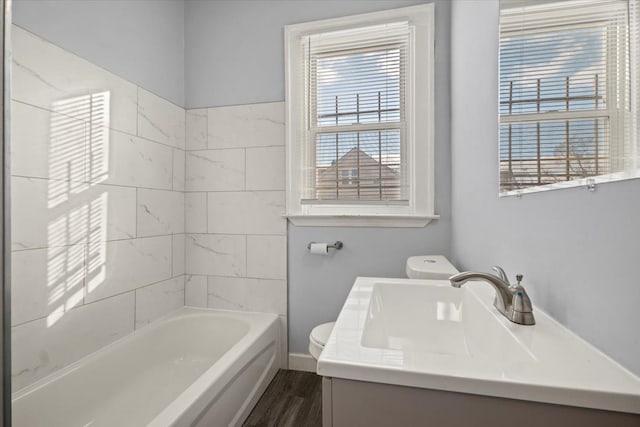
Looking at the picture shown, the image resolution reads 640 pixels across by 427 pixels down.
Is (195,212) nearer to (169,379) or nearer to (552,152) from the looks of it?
(169,379)

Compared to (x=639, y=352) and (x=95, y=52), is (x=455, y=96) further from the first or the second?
(x=95, y=52)

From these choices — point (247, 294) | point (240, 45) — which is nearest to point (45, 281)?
point (247, 294)

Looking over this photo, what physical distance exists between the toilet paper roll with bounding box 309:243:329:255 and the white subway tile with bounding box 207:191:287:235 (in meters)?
0.25

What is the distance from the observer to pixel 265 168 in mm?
2145

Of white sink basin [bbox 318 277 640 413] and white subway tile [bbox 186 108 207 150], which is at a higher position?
white subway tile [bbox 186 108 207 150]

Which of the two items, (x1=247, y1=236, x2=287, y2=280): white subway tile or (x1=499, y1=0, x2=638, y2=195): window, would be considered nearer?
(x1=499, y1=0, x2=638, y2=195): window

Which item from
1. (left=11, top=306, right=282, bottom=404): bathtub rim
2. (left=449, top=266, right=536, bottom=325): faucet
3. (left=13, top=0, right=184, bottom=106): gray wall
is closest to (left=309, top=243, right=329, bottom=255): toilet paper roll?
A: (left=11, top=306, right=282, bottom=404): bathtub rim

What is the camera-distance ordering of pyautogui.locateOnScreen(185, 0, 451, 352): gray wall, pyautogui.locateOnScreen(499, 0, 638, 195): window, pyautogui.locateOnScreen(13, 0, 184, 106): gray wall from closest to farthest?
pyautogui.locateOnScreen(499, 0, 638, 195): window, pyautogui.locateOnScreen(13, 0, 184, 106): gray wall, pyautogui.locateOnScreen(185, 0, 451, 352): gray wall

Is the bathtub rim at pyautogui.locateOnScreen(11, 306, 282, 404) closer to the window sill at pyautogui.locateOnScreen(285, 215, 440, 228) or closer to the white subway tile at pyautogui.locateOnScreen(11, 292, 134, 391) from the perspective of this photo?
the white subway tile at pyautogui.locateOnScreen(11, 292, 134, 391)

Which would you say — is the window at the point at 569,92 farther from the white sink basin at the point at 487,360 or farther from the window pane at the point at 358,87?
the window pane at the point at 358,87

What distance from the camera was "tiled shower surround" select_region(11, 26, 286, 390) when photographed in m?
1.33

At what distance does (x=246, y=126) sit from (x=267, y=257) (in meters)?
0.90

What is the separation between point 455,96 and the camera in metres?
1.72

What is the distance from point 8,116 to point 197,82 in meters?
1.87
